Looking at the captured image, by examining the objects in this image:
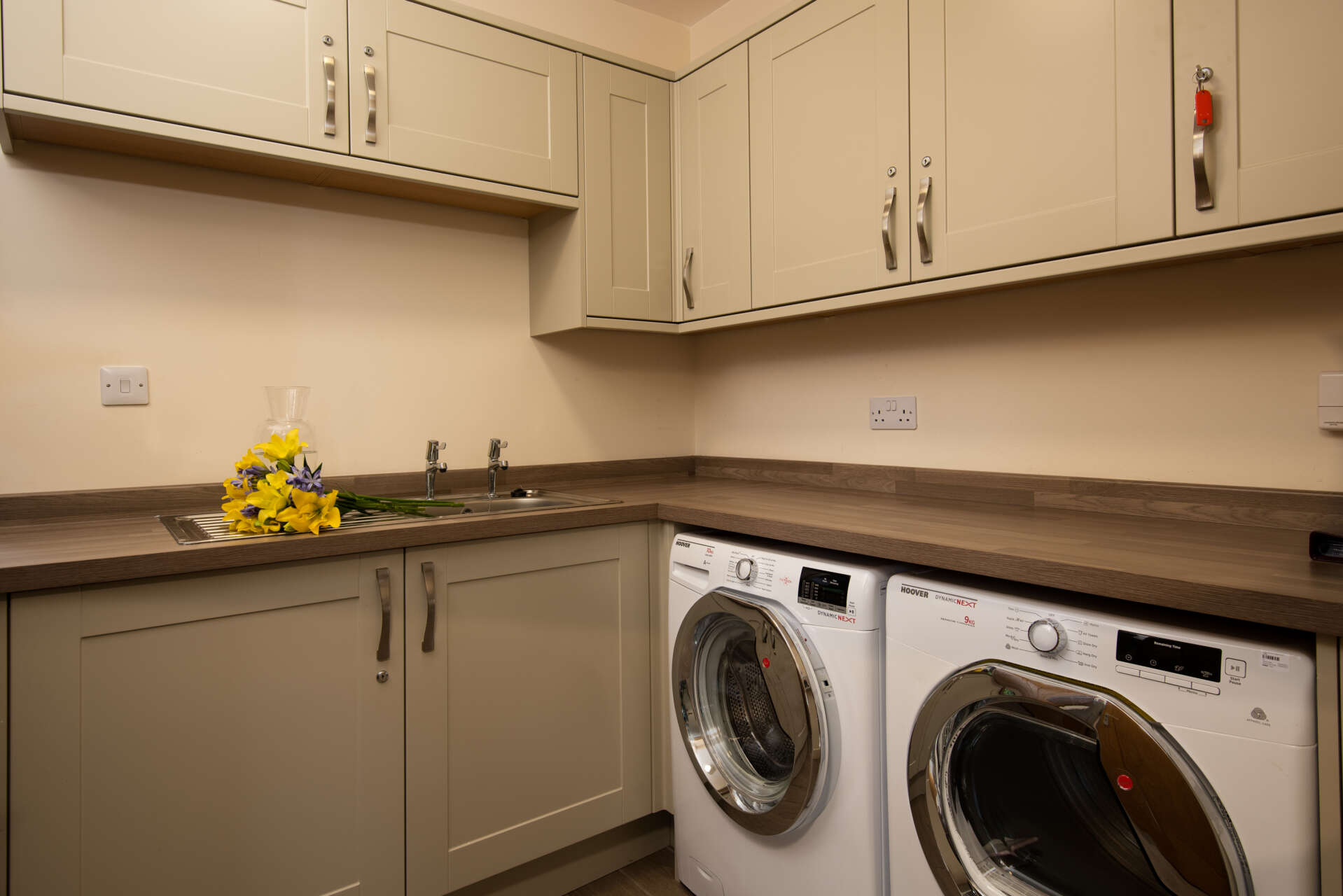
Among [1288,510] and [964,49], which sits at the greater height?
[964,49]

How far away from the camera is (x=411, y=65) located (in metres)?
1.84

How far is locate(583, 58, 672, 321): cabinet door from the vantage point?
7.14 feet

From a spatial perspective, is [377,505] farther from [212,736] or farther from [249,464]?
[212,736]

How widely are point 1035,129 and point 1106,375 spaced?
563 millimetres

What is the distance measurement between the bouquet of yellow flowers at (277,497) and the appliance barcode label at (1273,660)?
149 centimetres

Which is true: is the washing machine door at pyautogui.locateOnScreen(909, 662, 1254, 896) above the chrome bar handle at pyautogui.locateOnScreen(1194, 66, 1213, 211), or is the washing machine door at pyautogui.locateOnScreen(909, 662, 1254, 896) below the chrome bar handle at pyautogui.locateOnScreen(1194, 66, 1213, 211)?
below

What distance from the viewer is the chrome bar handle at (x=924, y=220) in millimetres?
1634

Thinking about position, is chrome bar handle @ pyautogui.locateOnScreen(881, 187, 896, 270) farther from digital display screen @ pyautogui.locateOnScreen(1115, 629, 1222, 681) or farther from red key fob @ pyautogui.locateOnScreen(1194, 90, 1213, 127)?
digital display screen @ pyautogui.locateOnScreen(1115, 629, 1222, 681)

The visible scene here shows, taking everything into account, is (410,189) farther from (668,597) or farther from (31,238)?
(668,597)

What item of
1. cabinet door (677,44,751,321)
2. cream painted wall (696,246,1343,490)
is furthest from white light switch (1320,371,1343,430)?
cabinet door (677,44,751,321)

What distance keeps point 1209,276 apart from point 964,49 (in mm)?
→ 681

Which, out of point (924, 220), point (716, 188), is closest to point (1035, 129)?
point (924, 220)

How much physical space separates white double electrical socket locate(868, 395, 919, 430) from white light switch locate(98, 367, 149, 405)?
1.88 m

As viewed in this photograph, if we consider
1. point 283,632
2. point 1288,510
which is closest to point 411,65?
point 283,632
